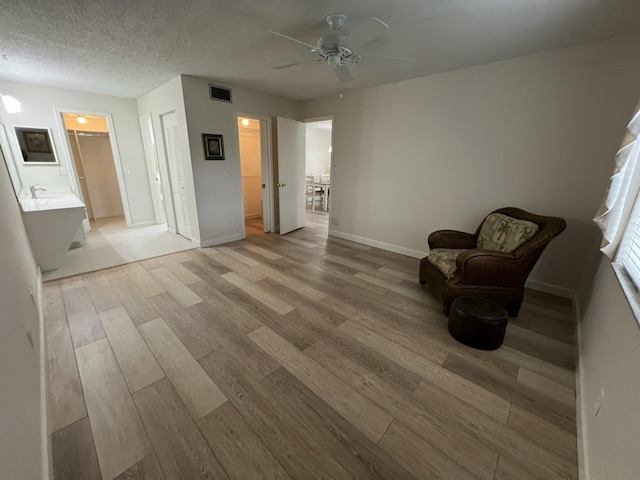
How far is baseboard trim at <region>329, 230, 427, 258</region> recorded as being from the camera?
3873mm

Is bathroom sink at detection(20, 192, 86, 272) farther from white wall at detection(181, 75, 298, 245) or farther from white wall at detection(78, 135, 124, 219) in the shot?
white wall at detection(78, 135, 124, 219)

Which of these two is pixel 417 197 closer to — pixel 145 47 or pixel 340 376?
pixel 340 376

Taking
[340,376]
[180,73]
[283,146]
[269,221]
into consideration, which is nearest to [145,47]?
[180,73]

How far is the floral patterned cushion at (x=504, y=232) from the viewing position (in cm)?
229

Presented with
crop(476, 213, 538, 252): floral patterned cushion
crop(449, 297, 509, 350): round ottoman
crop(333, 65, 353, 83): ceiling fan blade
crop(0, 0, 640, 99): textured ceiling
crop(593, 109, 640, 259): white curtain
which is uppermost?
crop(0, 0, 640, 99): textured ceiling

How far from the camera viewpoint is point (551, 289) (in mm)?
2826

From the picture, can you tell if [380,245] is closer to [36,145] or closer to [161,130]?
[161,130]

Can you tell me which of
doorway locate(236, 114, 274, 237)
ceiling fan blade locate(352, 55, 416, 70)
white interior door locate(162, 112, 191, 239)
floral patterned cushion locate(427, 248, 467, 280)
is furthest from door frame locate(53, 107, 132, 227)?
floral patterned cushion locate(427, 248, 467, 280)

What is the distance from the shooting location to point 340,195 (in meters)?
4.63

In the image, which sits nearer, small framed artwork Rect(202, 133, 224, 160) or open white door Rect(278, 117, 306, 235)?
small framed artwork Rect(202, 133, 224, 160)

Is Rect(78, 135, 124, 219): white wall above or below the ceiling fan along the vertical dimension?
below

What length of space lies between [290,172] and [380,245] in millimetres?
2253

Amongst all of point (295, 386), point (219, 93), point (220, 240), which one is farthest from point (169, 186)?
point (295, 386)

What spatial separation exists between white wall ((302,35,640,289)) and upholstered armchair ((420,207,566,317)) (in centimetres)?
62
